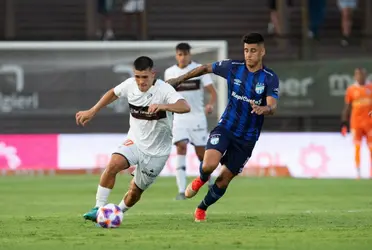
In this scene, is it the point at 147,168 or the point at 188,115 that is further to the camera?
the point at 188,115

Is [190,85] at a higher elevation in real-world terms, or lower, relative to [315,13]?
lower

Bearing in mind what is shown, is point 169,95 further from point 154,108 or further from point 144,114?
point 154,108

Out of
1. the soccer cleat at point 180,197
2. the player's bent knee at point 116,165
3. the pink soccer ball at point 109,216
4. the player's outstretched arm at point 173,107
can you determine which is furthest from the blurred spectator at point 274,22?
the pink soccer ball at point 109,216

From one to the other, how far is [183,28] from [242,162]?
15730mm

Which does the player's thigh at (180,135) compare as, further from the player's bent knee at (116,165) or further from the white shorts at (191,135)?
the player's bent knee at (116,165)

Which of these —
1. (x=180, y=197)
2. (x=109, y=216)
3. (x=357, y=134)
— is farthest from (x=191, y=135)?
(x=109, y=216)

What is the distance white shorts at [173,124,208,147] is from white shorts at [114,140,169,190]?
5770 mm

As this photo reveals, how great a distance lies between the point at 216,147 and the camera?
1320 cm

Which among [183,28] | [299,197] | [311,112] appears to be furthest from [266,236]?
[183,28]

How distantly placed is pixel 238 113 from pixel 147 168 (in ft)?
4.03

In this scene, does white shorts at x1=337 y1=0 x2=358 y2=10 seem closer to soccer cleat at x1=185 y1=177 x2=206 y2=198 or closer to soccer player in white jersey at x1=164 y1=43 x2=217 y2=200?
soccer player in white jersey at x1=164 y1=43 x2=217 y2=200

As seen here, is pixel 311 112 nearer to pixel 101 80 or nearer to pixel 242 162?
pixel 101 80

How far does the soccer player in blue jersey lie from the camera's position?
1309cm

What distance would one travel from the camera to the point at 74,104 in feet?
87.6
